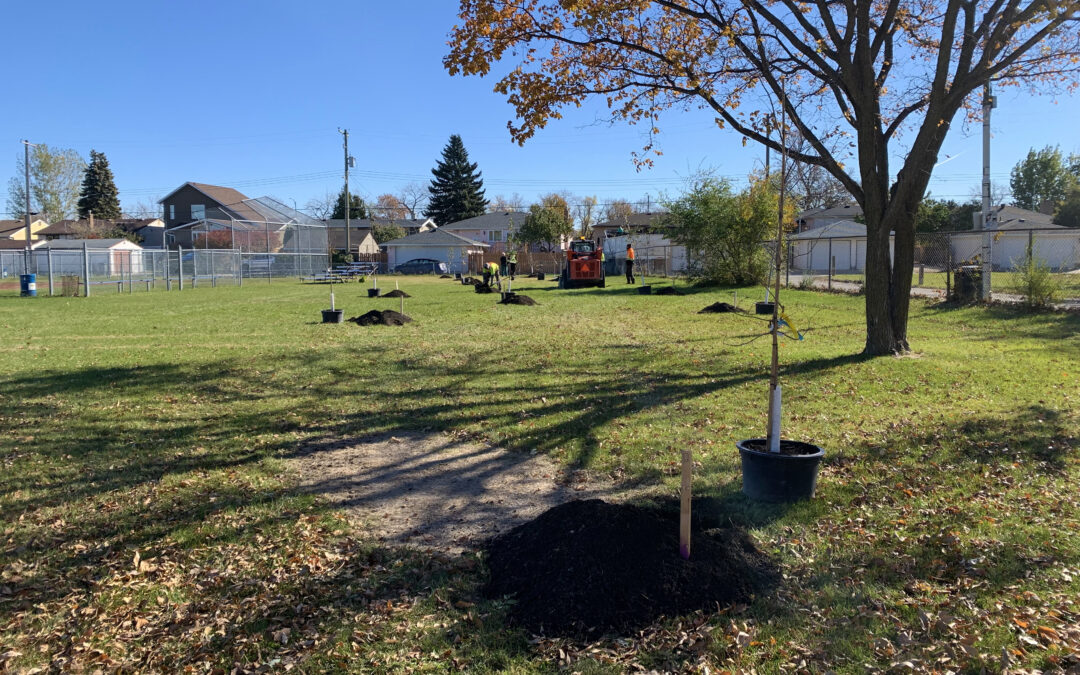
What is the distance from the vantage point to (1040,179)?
6712 cm

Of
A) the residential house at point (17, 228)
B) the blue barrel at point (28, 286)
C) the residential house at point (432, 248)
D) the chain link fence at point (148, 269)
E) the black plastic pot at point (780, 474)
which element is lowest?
the black plastic pot at point (780, 474)

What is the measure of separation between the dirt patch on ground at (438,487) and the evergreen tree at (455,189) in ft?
278

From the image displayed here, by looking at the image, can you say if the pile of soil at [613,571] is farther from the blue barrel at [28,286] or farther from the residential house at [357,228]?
the residential house at [357,228]

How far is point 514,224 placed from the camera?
8281 centimetres

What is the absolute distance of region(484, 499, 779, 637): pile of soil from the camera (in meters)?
3.59

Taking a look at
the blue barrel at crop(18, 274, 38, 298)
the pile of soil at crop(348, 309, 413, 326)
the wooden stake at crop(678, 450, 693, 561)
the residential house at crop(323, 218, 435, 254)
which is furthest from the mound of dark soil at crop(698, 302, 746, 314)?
the residential house at crop(323, 218, 435, 254)

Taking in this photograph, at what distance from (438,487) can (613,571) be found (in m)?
2.41

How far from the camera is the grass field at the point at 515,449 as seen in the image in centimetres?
342

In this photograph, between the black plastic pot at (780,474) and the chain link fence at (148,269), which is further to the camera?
the chain link fence at (148,269)

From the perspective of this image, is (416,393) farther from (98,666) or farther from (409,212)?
(409,212)

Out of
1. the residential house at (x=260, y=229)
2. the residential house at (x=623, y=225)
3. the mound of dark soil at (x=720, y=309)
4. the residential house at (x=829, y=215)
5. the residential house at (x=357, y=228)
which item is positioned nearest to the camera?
the mound of dark soil at (x=720, y=309)

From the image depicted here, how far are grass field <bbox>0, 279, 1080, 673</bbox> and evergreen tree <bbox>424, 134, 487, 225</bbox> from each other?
79.3 meters

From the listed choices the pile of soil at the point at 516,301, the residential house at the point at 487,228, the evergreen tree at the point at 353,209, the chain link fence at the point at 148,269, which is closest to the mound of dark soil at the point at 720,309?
the pile of soil at the point at 516,301

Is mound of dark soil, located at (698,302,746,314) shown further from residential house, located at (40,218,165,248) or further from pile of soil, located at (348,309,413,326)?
residential house, located at (40,218,165,248)
